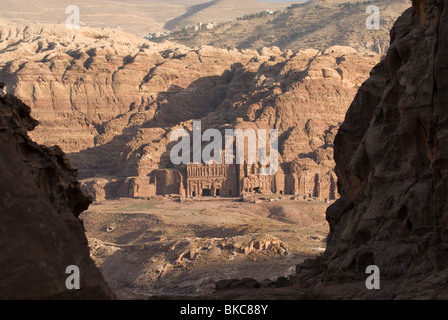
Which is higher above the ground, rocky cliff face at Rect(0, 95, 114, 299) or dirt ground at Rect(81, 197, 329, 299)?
rocky cliff face at Rect(0, 95, 114, 299)

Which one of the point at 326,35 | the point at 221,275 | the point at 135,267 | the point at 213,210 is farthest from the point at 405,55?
the point at 326,35

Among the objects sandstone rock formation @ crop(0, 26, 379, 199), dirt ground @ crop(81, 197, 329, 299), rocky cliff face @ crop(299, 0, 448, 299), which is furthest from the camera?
sandstone rock formation @ crop(0, 26, 379, 199)

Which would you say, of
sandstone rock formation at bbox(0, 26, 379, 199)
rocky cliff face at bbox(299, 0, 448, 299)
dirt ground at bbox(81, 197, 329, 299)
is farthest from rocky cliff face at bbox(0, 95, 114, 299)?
sandstone rock formation at bbox(0, 26, 379, 199)

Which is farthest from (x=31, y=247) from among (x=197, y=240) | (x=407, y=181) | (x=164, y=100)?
(x=164, y=100)

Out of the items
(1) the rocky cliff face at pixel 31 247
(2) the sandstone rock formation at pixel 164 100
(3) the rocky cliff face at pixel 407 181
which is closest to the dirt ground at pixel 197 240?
(2) the sandstone rock formation at pixel 164 100

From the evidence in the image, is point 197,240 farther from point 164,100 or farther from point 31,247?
point 164,100

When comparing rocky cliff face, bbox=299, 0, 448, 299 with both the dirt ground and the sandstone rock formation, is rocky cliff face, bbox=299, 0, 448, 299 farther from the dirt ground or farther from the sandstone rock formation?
the sandstone rock formation

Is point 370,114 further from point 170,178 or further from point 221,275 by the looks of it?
point 170,178
